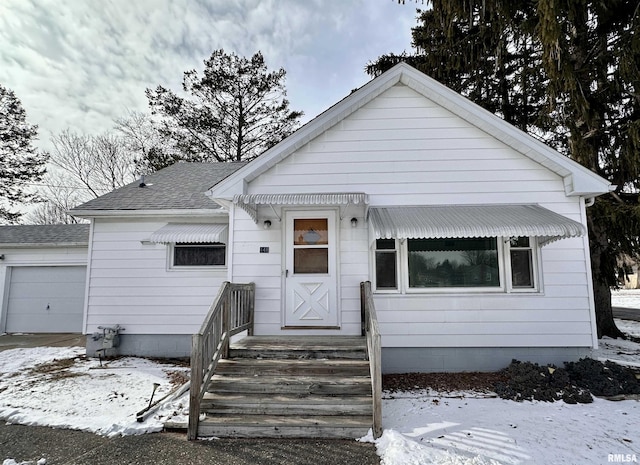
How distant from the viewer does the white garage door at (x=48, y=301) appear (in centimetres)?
1055

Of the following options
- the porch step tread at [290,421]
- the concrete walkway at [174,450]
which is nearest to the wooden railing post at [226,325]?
the porch step tread at [290,421]

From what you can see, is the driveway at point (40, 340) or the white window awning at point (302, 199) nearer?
the white window awning at point (302, 199)

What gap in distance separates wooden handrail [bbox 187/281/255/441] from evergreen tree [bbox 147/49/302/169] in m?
13.4

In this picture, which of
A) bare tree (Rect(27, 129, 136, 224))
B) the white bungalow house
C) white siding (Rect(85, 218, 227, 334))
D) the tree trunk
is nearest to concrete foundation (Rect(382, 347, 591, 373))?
the white bungalow house

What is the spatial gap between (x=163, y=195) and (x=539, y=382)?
893 centimetres

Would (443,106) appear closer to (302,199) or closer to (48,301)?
(302,199)

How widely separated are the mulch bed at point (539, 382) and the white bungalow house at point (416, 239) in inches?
10.0

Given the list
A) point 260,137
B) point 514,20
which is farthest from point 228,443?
point 260,137

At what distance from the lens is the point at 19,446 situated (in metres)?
3.77

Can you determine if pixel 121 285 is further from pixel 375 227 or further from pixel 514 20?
pixel 514 20

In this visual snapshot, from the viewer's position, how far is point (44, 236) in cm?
1098

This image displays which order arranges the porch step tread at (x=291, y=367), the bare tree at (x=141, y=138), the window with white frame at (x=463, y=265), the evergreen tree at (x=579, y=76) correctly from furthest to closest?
the bare tree at (x=141, y=138) → the evergreen tree at (x=579, y=76) → the window with white frame at (x=463, y=265) → the porch step tread at (x=291, y=367)

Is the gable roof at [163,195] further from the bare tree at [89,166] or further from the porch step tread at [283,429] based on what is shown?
the bare tree at [89,166]

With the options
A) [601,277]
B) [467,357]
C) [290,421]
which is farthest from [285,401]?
[601,277]
